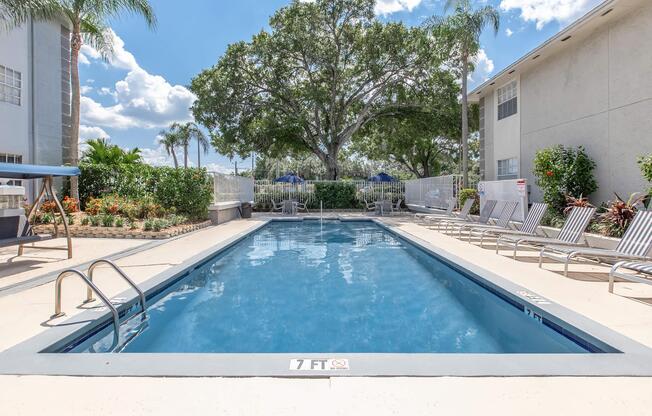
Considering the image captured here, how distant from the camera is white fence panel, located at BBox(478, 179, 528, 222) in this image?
10742 mm

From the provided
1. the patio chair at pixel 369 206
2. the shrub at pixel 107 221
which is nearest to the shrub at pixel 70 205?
the shrub at pixel 107 221

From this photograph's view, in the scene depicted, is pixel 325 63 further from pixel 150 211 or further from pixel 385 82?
pixel 150 211

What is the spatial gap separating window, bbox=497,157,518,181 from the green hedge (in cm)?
1142

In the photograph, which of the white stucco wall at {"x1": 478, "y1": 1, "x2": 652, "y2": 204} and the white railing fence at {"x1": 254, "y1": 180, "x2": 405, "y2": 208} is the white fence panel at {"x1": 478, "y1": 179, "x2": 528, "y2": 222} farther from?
the white railing fence at {"x1": 254, "y1": 180, "x2": 405, "y2": 208}

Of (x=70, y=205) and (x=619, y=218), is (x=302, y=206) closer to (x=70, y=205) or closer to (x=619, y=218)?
(x=70, y=205)

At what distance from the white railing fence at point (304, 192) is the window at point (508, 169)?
747 cm

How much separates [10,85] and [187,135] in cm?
3672

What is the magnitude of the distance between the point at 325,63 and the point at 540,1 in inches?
463

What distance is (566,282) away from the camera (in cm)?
565

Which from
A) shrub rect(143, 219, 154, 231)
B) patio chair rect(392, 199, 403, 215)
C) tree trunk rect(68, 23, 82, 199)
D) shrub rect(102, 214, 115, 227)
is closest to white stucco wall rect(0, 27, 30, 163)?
tree trunk rect(68, 23, 82, 199)

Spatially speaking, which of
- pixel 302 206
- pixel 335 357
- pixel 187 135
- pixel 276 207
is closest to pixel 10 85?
pixel 276 207

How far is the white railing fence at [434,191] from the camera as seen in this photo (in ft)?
54.8

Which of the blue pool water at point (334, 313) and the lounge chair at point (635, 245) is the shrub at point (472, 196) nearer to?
the blue pool water at point (334, 313)
